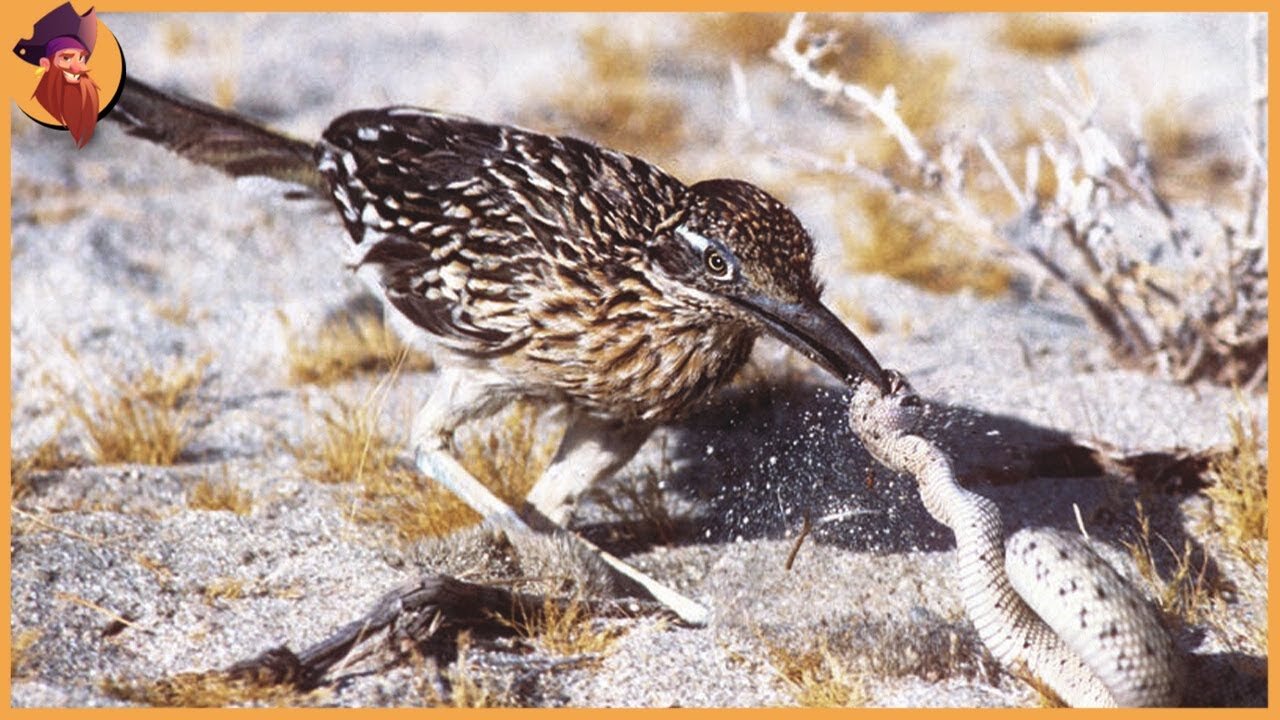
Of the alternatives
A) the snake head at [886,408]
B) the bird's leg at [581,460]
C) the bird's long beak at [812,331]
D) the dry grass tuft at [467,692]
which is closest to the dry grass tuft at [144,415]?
the bird's leg at [581,460]

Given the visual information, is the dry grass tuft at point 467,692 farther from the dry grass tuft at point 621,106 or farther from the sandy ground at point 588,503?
the dry grass tuft at point 621,106

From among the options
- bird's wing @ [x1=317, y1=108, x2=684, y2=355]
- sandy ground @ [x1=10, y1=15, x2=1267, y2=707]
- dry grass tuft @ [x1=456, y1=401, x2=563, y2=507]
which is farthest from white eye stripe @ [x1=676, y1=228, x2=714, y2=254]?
dry grass tuft @ [x1=456, y1=401, x2=563, y2=507]

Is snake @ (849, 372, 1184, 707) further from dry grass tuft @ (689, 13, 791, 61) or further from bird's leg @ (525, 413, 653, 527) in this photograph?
dry grass tuft @ (689, 13, 791, 61)

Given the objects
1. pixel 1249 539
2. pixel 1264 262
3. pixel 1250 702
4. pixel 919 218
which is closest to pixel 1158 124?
pixel 919 218

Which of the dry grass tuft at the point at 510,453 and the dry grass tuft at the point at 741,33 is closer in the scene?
the dry grass tuft at the point at 510,453

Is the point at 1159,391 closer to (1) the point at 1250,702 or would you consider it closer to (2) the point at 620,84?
(1) the point at 1250,702

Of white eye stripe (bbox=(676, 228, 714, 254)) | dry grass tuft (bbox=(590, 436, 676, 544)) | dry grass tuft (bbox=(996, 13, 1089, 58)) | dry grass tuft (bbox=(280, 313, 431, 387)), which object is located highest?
dry grass tuft (bbox=(996, 13, 1089, 58))

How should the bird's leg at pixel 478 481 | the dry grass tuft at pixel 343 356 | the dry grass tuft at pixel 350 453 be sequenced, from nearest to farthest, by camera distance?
the bird's leg at pixel 478 481
the dry grass tuft at pixel 350 453
the dry grass tuft at pixel 343 356

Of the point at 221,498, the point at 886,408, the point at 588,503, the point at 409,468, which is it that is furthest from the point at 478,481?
the point at 886,408

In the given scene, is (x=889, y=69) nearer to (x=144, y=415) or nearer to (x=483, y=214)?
(x=483, y=214)
